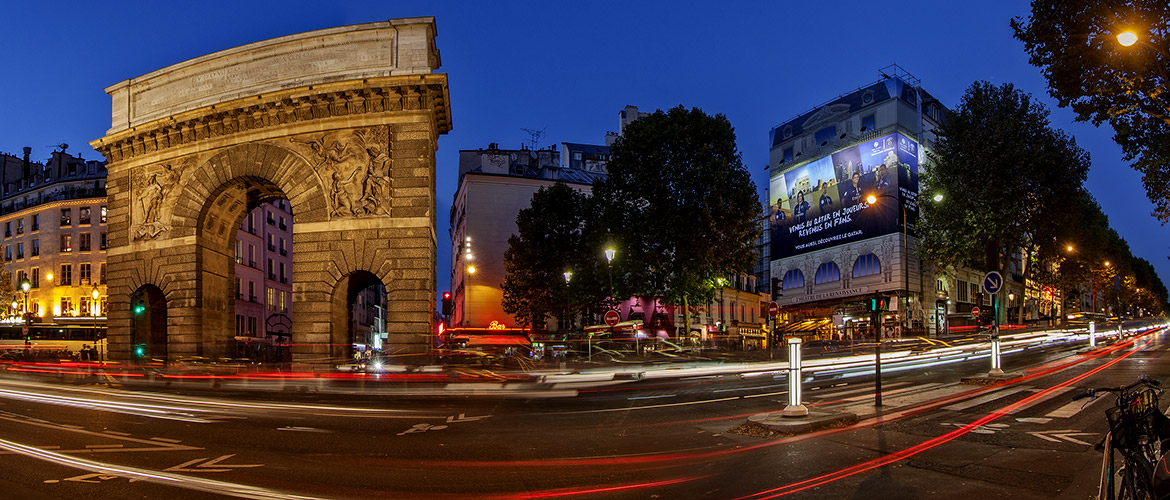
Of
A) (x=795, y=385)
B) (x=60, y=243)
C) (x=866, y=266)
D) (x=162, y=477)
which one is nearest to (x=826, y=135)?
(x=866, y=266)

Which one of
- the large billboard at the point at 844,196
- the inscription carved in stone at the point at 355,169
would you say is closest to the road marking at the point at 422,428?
the inscription carved in stone at the point at 355,169

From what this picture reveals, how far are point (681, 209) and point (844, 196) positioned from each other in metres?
27.8

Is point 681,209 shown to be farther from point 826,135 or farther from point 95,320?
point 95,320

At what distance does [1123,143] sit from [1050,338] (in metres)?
24.4

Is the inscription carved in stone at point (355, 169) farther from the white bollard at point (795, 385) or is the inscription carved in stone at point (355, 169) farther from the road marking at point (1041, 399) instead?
the road marking at point (1041, 399)

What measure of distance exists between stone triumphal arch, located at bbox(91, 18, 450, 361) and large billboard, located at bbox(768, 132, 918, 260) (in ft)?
126

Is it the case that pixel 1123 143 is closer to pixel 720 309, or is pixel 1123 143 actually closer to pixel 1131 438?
pixel 1131 438

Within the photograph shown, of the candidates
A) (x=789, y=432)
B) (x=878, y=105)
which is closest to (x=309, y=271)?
(x=789, y=432)

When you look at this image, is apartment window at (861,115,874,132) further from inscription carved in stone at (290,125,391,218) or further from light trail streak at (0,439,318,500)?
light trail streak at (0,439,318,500)

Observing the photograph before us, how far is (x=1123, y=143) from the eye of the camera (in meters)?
18.3

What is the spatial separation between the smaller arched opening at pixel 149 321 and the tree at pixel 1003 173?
49205 millimetres

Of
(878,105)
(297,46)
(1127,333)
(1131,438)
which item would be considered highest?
(878,105)

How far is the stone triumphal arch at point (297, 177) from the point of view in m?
29.2

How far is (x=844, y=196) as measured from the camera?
60875 mm
